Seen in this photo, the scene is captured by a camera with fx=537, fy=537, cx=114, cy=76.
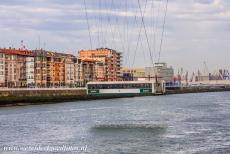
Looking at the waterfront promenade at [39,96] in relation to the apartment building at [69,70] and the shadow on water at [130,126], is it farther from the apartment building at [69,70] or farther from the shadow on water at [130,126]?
the apartment building at [69,70]

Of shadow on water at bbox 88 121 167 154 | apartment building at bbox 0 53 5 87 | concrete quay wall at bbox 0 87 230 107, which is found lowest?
shadow on water at bbox 88 121 167 154

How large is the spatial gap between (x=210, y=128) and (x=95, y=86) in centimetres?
8361

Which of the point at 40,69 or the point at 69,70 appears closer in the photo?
the point at 40,69

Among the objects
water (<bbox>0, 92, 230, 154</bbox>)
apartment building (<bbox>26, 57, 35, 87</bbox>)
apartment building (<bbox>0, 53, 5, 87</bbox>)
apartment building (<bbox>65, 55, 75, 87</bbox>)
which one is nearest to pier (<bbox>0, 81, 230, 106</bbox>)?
apartment building (<bbox>0, 53, 5, 87</bbox>)

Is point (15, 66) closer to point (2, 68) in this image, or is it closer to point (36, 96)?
point (2, 68)

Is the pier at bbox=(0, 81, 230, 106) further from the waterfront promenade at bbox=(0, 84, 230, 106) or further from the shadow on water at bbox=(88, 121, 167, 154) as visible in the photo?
the shadow on water at bbox=(88, 121, 167, 154)

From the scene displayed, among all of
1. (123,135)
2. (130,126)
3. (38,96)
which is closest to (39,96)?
(38,96)

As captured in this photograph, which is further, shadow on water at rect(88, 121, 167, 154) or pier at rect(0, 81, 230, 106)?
pier at rect(0, 81, 230, 106)

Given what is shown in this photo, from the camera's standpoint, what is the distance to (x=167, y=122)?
49.8 metres

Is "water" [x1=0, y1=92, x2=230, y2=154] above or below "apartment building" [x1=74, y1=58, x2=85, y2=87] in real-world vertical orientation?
below

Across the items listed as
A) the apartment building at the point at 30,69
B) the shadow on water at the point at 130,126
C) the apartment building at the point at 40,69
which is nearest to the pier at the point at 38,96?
the apartment building at the point at 30,69

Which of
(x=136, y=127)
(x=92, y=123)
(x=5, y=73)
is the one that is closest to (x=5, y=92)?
(x=5, y=73)

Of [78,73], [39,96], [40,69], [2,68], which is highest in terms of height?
[40,69]

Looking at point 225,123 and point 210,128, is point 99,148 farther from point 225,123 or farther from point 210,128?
point 225,123
